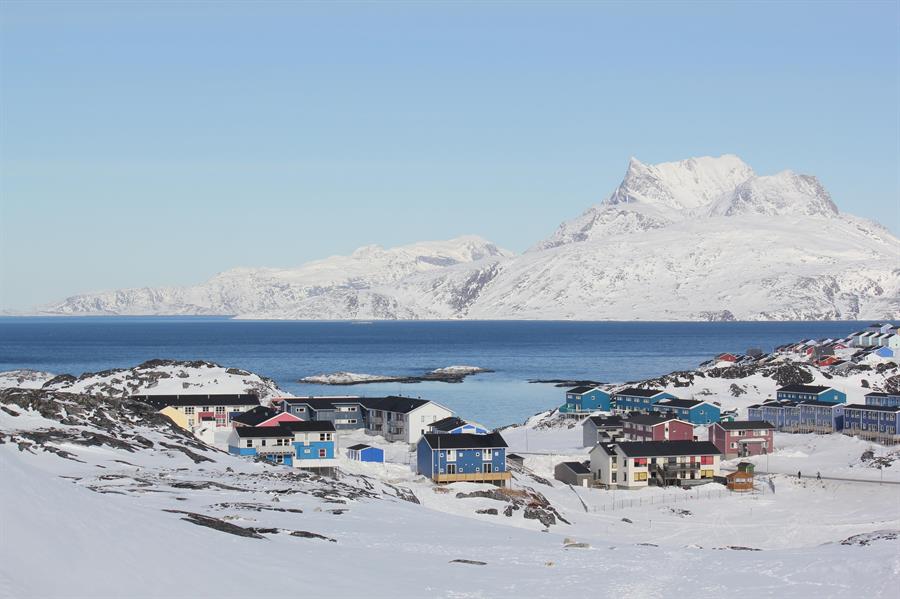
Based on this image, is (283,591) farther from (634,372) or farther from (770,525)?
(634,372)

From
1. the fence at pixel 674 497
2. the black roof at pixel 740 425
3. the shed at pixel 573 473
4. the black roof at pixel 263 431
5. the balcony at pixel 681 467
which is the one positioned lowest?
the fence at pixel 674 497

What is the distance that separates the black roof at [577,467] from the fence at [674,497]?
4.74 meters

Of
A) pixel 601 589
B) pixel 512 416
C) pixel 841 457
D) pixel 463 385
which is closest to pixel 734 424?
pixel 841 457

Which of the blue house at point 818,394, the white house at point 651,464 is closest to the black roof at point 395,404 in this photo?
the white house at point 651,464

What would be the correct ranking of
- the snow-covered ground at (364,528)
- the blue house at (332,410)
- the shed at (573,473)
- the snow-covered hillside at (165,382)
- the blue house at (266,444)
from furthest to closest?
the snow-covered hillside at (165,382)
the blue house at (332,410)
the shed at (573,473)
the blue house at (266,444)
the snow-covered ground at (364,528)

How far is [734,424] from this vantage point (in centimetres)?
7931

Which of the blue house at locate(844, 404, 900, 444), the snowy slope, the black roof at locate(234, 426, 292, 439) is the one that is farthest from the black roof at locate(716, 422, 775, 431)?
the black roof at locate(234, 426, 292, 439)

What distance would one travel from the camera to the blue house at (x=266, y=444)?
63.2 metres

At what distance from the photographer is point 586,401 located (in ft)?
345

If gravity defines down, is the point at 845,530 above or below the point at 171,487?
below

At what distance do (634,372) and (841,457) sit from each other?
9513 centimetres

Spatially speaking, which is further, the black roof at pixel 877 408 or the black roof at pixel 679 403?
the black roof at pixel 679 403

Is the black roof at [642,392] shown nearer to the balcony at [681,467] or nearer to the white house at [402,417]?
the white house at [402,417]

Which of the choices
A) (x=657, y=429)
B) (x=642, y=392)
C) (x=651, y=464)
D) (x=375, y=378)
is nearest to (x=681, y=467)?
(x=651, y=464)
